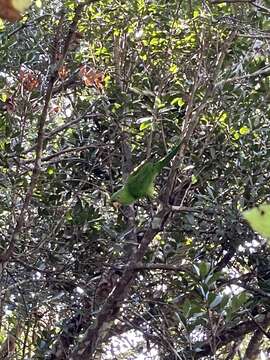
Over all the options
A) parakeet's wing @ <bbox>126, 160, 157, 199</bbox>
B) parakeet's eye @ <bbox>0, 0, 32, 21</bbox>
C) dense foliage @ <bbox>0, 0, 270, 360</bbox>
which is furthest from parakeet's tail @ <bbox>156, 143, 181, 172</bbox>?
parakeet's eye @ <bbox>0, 0, 32, 21</bbox>

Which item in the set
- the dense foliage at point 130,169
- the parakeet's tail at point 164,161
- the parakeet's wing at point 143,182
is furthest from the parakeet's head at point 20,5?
the dense foliage at point 130,169

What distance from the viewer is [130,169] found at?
2.27m

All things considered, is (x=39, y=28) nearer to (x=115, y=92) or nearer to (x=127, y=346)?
(x=115, y=92)

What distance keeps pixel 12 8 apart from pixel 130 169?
2.05m

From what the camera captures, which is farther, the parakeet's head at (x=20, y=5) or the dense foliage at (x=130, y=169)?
the dense foliage at (x=130, y=169)

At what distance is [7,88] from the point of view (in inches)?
88.3

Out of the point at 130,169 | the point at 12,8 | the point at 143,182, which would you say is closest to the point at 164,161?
the point at 143,182

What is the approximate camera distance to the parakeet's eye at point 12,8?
0.22m

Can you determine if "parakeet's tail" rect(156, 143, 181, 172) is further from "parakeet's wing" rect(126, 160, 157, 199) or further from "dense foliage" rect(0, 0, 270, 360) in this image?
"dense foliage" rect(0, 0, 270, 360)

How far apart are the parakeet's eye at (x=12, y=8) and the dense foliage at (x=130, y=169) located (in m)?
1.66

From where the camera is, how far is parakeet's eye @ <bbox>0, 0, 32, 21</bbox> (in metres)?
0.22

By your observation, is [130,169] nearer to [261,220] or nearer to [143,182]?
[143,182]

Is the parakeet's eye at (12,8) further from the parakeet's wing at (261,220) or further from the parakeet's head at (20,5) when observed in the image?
the parakeet's wing at (261,220)

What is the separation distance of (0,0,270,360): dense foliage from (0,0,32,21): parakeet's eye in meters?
1.66
